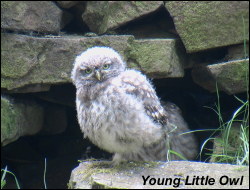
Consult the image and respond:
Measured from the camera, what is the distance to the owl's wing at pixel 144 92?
419 cm

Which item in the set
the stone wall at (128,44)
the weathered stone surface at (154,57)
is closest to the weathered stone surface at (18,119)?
the stone wall at (128,44)

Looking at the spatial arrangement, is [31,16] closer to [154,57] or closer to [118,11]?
[118,11]

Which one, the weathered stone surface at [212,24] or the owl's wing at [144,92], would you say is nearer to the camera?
the owl's wing at [144,92]

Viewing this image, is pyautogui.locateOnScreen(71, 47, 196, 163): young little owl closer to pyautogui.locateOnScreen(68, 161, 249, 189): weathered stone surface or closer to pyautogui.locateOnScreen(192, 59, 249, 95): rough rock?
pyautogui.locateOnScreen(68, 161, 249, 189): weathered stone surface

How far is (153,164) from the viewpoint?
4.23 m

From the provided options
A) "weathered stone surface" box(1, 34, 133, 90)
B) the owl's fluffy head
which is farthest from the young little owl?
"weathered stone surface" box(1, 34, 133, 90)

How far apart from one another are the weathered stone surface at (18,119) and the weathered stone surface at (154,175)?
1256 mm

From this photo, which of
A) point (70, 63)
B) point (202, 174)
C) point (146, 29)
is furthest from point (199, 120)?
point (202, 174)

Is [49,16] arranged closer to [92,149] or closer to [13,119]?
[13,119]

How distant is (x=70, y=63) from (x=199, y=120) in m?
1.92

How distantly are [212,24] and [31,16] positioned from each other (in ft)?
6.51

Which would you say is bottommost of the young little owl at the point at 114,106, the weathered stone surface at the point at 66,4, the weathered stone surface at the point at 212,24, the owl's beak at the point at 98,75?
the young little owl at the point at 114,106

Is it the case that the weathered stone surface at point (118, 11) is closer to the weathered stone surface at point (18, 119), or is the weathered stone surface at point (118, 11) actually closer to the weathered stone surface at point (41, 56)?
the weathered stone surface at point (41, 56)

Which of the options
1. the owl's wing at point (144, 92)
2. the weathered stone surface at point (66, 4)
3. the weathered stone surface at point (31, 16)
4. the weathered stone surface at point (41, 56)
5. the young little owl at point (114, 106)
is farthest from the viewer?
the weathered stone surface at point (66, 4)
